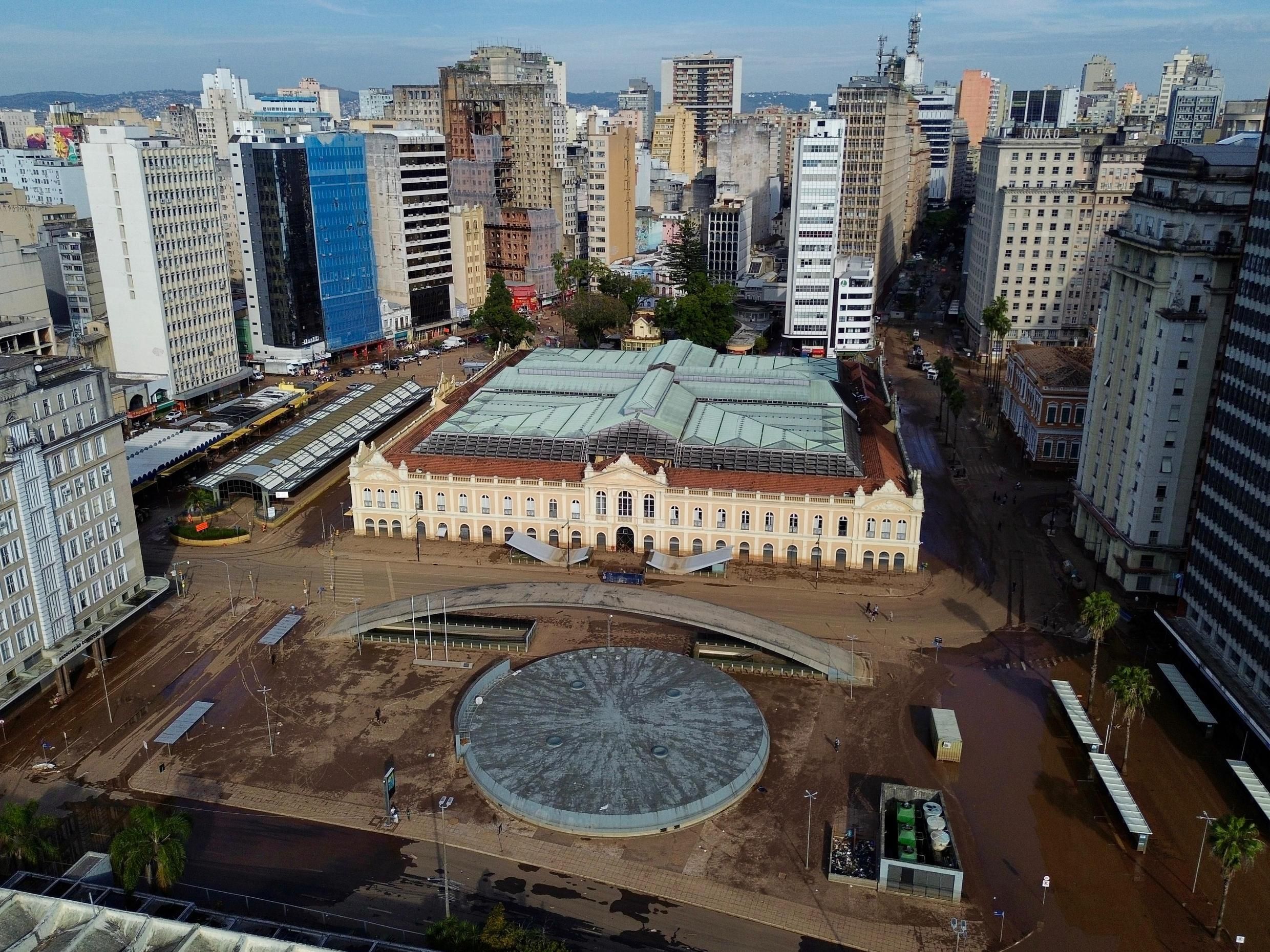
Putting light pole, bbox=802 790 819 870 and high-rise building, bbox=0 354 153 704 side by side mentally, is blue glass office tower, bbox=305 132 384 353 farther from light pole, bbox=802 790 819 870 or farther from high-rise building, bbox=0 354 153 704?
light pole, bbox=802 790 819 870

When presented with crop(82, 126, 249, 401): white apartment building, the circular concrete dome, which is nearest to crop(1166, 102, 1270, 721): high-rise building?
the circular concrete dome

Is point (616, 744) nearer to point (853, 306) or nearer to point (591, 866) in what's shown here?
point (591, 866)

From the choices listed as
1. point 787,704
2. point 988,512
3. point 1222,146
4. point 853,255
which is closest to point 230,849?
point 787,704

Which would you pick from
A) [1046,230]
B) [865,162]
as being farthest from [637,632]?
[865,162]

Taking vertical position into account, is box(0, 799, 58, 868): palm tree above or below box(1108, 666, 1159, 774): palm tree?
below

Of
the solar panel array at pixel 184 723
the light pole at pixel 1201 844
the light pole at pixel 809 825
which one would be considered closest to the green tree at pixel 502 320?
the solar panel array at pixel 184 723

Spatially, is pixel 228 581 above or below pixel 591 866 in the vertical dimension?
above
